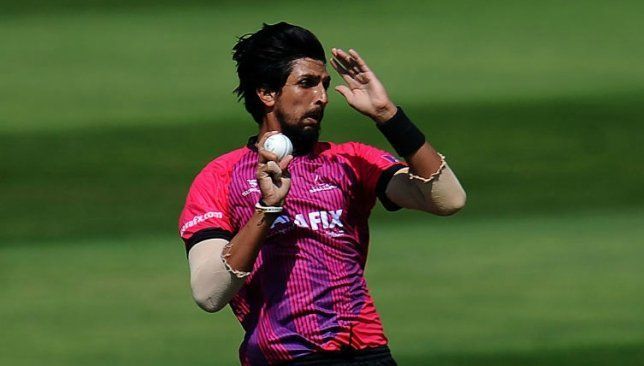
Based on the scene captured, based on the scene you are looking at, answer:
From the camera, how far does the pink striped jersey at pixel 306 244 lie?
10.5 ft

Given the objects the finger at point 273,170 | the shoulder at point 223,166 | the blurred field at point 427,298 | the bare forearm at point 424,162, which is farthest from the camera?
the blurred field at point 427,298

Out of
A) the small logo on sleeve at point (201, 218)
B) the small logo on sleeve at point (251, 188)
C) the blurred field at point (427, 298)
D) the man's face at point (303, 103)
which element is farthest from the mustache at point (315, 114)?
the blurred field at point (427, 298)

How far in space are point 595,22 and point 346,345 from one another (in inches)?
114

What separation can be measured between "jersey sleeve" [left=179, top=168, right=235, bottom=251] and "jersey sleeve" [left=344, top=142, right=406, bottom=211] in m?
0.33

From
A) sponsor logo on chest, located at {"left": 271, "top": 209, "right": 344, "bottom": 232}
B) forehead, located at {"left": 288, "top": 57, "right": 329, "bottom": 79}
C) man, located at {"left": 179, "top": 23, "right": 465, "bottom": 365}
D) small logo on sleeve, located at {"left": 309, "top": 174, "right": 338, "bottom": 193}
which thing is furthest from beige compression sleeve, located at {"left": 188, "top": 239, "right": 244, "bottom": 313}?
forehead, located at {"left": 288, "top": 57, "right": 329, "bottom": 79}

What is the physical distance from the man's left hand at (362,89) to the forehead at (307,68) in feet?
0.26

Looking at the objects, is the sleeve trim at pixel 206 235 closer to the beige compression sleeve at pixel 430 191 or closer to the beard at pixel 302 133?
the beard at pixel 302 133

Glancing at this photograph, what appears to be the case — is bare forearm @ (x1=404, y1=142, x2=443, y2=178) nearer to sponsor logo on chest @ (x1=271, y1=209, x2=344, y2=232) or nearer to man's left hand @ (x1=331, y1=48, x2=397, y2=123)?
man's left hand @ (x1=331, y1=48, x2=397, y2=123)

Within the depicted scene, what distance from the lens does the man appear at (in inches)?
124

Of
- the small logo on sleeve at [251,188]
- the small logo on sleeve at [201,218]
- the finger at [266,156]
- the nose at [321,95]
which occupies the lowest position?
the small logo on sleeve at [201,218]

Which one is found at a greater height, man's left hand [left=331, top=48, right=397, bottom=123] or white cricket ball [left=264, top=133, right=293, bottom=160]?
man's left hand [left=331, top=48, right=397, bottom=123]

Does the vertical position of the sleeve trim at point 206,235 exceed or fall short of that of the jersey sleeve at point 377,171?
it falls short

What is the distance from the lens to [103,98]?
5.53 metres

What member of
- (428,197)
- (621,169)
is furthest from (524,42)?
(428,197)
